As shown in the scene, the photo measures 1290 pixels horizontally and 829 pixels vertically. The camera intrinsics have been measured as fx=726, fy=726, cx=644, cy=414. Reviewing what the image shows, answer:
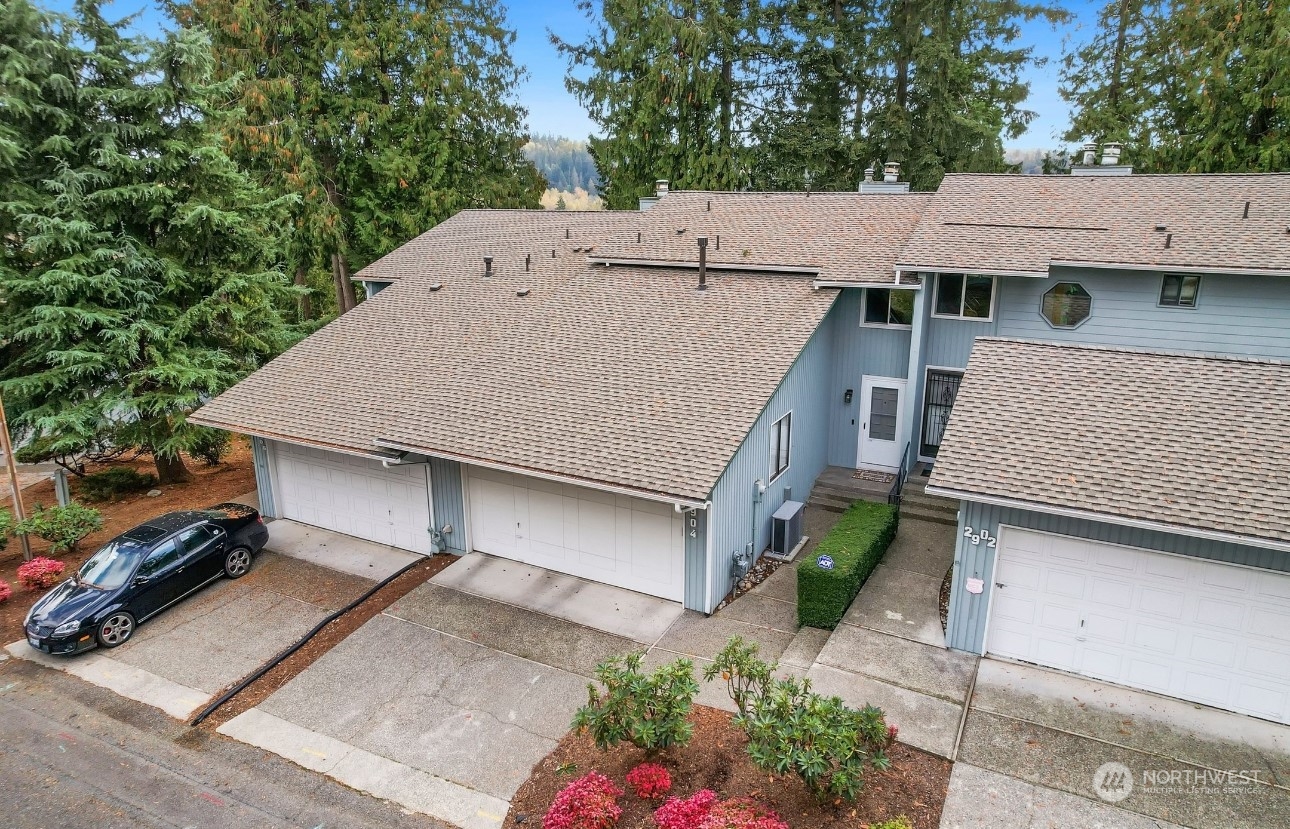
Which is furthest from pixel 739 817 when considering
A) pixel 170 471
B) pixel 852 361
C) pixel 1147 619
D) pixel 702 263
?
pixel 170 471

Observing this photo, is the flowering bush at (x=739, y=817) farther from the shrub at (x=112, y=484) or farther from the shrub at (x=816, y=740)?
the shrub at (x=112, y=484)

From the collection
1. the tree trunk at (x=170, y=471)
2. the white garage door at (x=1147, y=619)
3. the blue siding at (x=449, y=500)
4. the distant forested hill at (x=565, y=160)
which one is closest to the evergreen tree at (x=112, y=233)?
the tree trunk at (x=170, y=471)

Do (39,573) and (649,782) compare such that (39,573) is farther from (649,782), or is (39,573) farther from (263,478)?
(649,782)

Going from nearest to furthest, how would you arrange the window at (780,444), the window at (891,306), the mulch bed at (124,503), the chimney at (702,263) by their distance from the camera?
1. the window at (780,444)
2. the mulch bed at (124,503)
3. the window at (891,306)
4. the chimney at (702,263)

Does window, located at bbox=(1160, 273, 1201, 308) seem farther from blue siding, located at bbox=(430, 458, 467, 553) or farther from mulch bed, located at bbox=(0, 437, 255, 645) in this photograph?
mulch bed, located at bbox=(0, 437, 255, 645)

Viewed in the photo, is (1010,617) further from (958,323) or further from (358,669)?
(358,669)

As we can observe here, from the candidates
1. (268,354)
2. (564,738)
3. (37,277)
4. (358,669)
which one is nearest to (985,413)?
(564,738)
